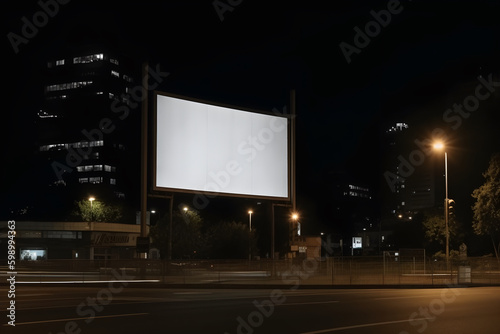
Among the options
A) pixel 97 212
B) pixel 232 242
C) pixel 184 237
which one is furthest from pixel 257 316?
pixel 97 212

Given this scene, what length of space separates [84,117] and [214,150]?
461ft

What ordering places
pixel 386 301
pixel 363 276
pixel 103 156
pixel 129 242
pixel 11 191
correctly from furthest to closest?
pixel 103 156, pixel 11 191, pixel 129 242, pixel 363 276, pixel 386 301

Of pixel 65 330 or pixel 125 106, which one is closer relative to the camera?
pixel 65 330

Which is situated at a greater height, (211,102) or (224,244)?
(211,102)

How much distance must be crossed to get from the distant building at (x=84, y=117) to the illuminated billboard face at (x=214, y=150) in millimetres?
133906

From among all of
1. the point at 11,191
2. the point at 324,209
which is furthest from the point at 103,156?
the point at 324,209

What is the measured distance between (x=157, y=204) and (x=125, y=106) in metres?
39.3

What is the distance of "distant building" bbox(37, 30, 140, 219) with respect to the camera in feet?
573

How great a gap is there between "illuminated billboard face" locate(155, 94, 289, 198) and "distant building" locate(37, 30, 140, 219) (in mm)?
133906

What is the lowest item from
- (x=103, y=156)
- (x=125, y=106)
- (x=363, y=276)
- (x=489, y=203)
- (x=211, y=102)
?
(x=363, y=276)

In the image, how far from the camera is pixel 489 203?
2371 inches

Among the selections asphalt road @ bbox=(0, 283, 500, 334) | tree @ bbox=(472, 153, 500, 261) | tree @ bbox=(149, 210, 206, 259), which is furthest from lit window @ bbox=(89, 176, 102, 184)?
asphalt road @ bbox=(0, 283, 500, 334)

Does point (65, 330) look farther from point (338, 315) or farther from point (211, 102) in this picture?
point (211, 102)

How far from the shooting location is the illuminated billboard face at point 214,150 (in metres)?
40.9
